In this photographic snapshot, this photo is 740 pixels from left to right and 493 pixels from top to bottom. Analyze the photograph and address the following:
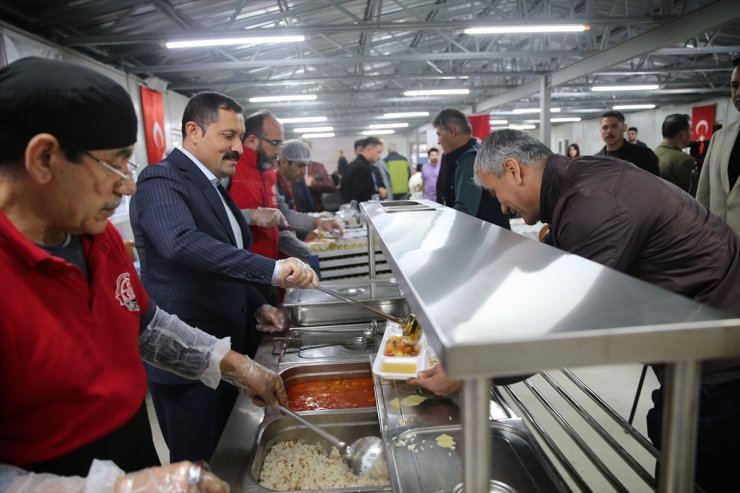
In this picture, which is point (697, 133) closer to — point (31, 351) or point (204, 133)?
point (204, 133)

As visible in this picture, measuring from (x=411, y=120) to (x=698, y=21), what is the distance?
13910mm

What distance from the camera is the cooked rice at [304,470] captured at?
141cm

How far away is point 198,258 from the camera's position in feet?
5.35

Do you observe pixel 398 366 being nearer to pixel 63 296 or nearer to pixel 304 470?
pixel 304 470

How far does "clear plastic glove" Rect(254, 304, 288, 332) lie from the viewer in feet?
7.70

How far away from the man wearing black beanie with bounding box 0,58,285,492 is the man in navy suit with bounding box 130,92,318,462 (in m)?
0.58

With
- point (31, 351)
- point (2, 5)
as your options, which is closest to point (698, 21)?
point (31, 351)

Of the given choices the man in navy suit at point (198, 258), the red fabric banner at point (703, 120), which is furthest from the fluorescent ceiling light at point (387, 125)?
the man in navy suit at point (198, 258)

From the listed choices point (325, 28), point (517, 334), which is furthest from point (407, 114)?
point (517, 334)

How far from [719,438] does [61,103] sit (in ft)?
6.36

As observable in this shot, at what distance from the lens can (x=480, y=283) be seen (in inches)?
31.5

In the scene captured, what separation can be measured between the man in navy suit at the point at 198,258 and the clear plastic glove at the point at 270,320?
10.7 inches

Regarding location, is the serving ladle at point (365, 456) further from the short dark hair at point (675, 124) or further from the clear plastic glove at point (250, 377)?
the short dark hair at point (675, 124)

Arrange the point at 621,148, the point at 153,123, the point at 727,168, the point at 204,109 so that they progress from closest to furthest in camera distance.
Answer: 1. the point at 204,109
2. the point at 727,168
3. the point at 621,148
4. the point at 153,123
